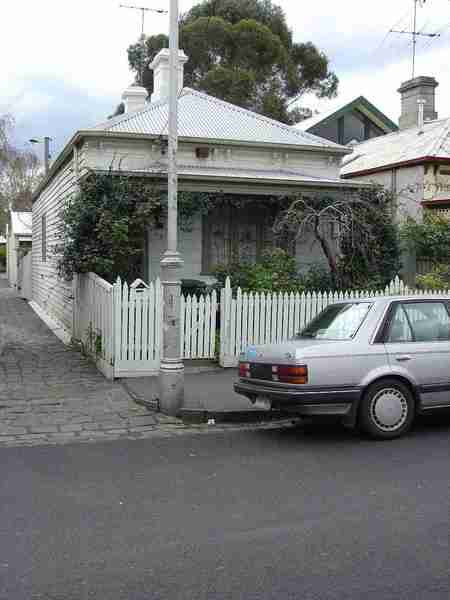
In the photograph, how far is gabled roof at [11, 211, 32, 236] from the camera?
35.9 m

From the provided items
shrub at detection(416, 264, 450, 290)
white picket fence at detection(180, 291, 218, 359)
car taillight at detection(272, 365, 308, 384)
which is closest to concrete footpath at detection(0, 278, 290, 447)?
white picket fence at detection(180, 291, 218, 359)

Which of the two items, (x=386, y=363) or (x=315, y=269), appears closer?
(x=386, y=363)

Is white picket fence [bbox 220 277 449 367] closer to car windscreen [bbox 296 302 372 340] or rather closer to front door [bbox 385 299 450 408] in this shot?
car windscreen [bbox 296 302 372 340]

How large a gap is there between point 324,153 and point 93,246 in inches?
245

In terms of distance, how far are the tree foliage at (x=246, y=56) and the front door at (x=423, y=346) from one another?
1121 inches

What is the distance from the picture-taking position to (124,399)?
31.0 feet

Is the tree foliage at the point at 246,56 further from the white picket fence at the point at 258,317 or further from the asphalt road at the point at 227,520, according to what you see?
the asphalt road at the point at 227,520

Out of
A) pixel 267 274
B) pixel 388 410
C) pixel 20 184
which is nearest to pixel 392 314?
pixel 388 410

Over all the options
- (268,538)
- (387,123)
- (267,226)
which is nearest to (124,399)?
(268,538)

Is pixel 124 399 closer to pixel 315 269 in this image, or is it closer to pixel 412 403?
pixel 412 403

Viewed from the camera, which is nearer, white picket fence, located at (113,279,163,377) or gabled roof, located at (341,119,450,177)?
white picket fence, located at (113,279,163,377)

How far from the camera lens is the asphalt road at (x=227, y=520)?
12.9 ft

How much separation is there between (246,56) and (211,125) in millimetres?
21588

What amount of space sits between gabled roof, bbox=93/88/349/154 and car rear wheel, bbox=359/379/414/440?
9025 millimetres
